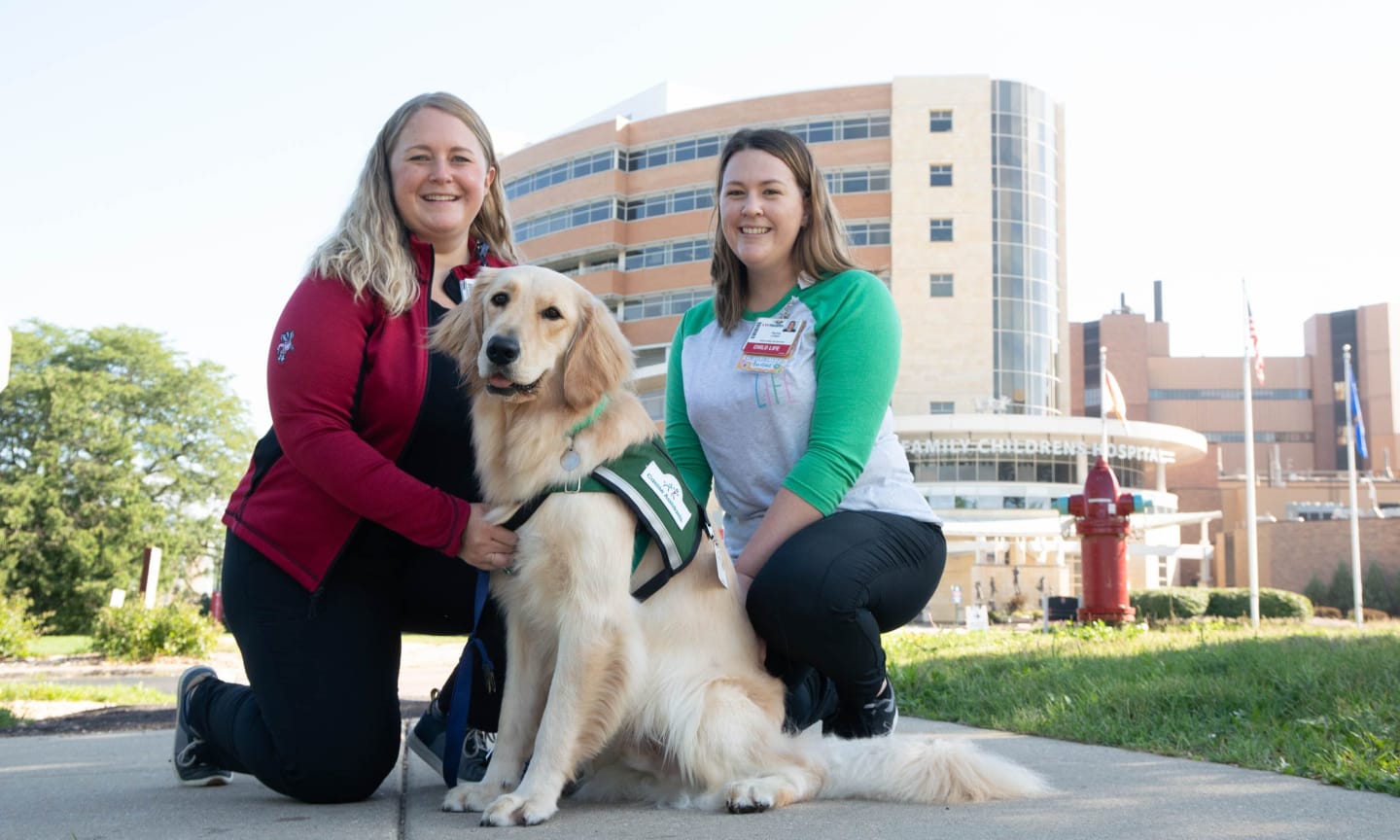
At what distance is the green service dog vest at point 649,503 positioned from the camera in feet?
10.7

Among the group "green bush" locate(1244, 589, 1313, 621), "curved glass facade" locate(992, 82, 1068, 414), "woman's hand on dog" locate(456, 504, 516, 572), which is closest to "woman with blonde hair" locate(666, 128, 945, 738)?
"woman's hand on dog" locate(456, 504, 516, 572)

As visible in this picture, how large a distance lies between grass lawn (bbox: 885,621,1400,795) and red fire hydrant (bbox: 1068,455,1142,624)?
13.6ft

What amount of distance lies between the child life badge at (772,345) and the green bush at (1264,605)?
71.6 feet

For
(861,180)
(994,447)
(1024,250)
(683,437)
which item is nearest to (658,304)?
(861,180)

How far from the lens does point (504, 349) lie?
3400 millimetres

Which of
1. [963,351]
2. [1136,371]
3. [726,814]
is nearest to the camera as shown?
[726,814]

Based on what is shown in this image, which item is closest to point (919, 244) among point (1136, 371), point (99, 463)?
point (1136, 371)

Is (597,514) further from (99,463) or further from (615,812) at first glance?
(99,463)

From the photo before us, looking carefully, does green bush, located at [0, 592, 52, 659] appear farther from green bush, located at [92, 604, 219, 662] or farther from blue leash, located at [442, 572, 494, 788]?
blue leash, located at [442, 572, 494, 788]

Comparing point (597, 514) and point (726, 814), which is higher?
point (597, 514)

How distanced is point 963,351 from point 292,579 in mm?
53493

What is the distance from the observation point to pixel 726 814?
10.5 feet

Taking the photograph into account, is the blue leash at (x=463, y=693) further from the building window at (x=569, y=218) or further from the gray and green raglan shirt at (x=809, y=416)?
the building window at (x=569, y=218)

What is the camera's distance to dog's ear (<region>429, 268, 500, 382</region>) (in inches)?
142
